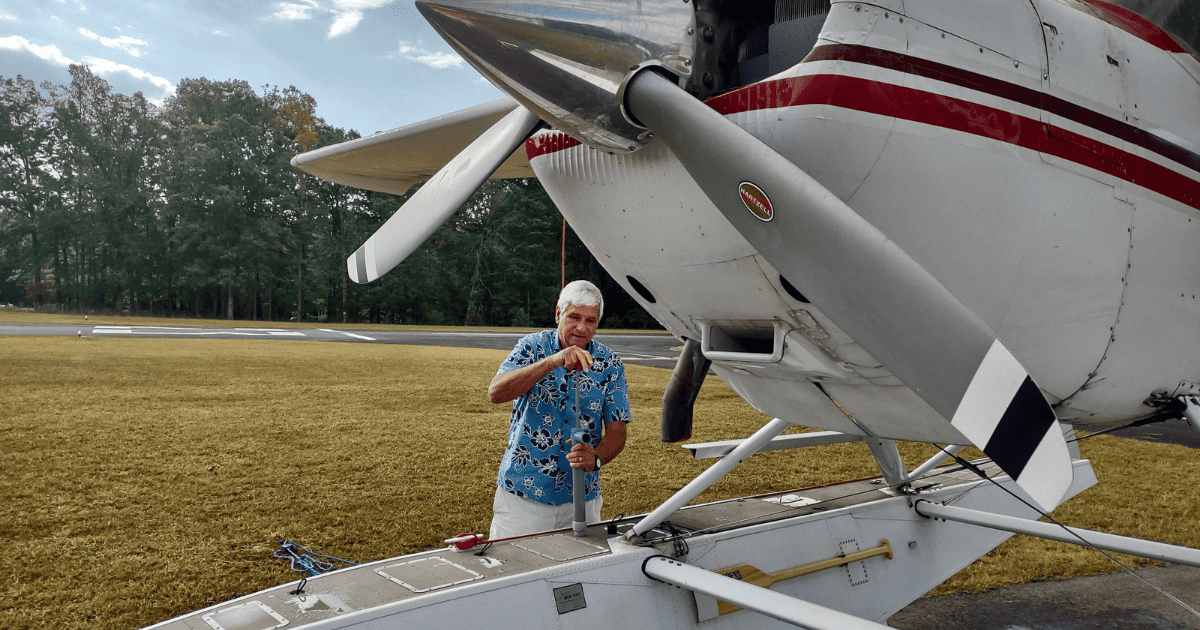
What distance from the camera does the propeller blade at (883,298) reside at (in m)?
1.45

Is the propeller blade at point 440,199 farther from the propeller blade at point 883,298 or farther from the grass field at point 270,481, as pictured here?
the grass field at point 270,481

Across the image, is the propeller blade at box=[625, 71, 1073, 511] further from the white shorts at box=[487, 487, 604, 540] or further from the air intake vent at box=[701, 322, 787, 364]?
the white shorts at box=[487, 487, 604, 540]

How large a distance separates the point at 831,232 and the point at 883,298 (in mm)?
171

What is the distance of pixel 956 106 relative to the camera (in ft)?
5.55

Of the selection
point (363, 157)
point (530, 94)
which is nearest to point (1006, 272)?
point (530, 94)

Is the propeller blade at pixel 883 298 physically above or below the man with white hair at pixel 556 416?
above

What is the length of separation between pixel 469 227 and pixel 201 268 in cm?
1370

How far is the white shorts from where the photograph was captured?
270 cm

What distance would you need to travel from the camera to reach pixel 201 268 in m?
37.2

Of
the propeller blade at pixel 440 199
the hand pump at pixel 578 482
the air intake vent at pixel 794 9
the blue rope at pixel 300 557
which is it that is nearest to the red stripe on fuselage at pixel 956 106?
the air intake vent at pixel 794 9

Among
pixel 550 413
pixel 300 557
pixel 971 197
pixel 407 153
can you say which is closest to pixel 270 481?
pixel 300 557

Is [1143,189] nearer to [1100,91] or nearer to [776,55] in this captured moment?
[1100,91]

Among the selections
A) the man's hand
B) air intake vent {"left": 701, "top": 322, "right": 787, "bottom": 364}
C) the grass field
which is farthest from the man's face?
the grass field

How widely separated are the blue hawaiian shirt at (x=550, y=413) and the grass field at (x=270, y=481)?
150 cm
